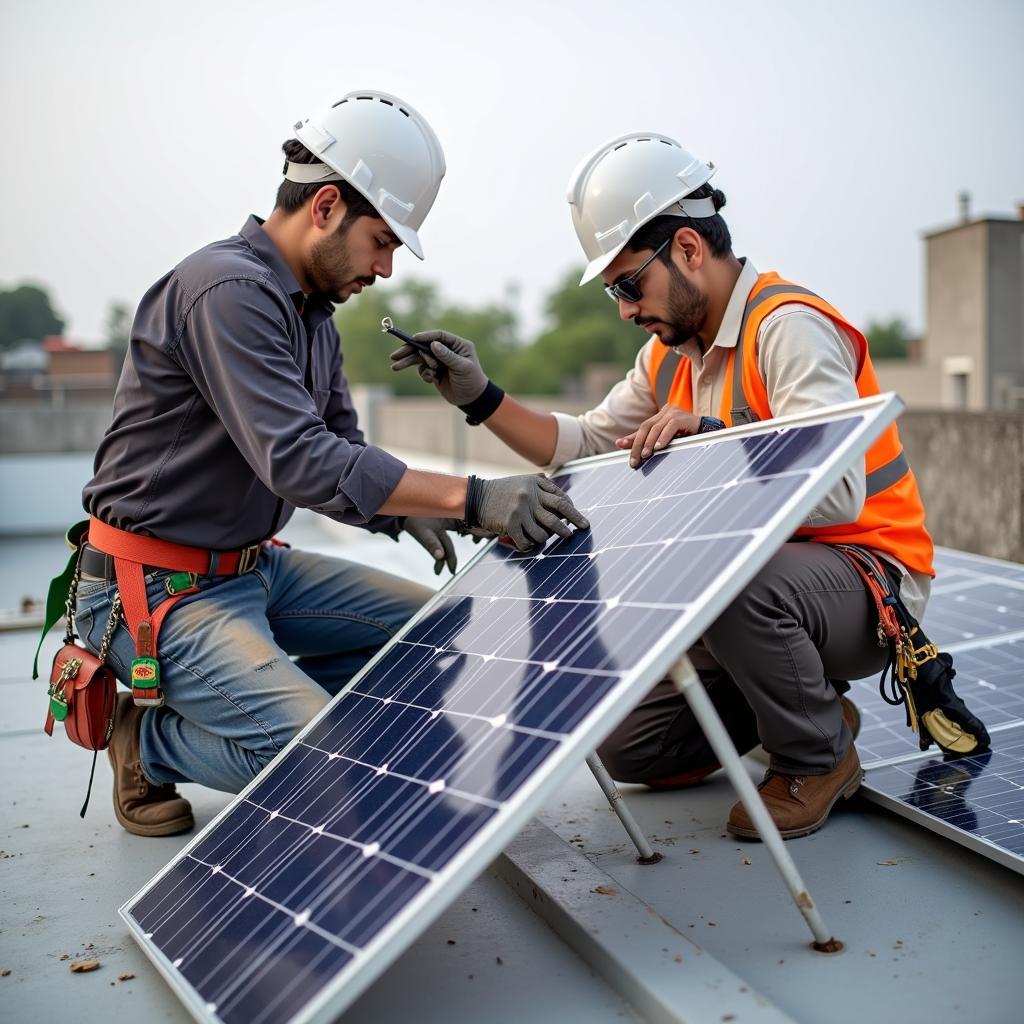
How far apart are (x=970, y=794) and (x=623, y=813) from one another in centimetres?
93

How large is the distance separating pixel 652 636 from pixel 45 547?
1121 centimetres

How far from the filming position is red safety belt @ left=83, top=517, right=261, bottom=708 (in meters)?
3.19

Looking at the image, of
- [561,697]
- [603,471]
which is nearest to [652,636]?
[561,697]

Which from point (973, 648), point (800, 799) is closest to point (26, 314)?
point (973, 648)

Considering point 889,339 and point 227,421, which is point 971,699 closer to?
point 227,421

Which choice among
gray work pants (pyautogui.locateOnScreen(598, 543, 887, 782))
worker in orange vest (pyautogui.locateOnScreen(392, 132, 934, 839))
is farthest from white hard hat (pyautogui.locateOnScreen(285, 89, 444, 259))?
gray work pants (pyautogui.locateOnScreen(598, 543, 887, 782))

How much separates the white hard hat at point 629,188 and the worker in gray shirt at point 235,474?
1.50 ft

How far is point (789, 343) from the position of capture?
303cm

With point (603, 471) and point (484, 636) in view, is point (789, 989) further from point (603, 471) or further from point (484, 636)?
point (603, 471)

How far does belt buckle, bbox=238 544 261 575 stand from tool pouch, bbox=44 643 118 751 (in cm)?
49

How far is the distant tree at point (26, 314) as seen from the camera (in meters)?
52.6

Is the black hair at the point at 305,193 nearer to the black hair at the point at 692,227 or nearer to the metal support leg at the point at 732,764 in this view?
the black hair at the point at 692,227

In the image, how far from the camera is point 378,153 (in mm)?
3197

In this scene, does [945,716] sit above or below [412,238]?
below
